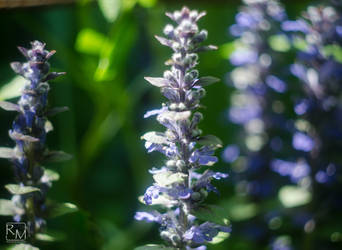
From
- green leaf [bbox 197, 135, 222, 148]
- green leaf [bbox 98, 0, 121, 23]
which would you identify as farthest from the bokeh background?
green leaf [bbox 197, 135, 222, 148]

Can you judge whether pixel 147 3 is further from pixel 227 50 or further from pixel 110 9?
pixel 227 50

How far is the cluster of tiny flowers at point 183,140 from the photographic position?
824 millimetres

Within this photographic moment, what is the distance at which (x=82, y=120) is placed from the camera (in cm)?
187

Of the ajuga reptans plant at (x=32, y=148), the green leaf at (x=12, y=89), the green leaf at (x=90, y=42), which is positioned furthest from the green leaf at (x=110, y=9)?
the ajuga reptans plant at (x=32, y=148)

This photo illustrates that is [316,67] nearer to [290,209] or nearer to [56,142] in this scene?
[290,209]

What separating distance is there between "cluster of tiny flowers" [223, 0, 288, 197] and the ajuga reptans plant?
820mm

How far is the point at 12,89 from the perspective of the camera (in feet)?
3.55

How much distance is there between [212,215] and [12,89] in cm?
62

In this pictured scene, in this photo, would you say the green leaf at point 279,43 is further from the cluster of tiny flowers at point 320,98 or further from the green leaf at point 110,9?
the green leaf at point 110,9

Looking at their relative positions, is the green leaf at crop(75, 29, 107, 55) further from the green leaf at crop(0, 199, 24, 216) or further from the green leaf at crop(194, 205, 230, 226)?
the green leaf at crop(194, 205, 230, 226)

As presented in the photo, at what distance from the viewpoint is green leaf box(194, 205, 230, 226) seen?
0.81 metres

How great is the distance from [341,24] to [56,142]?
3.74ft

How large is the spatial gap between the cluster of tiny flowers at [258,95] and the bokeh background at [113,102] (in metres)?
0.07

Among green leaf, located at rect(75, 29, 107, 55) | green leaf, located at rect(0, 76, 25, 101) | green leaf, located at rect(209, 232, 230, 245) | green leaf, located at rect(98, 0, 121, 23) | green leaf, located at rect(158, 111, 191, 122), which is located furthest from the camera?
green leaf, located at rect(75, 29, 107, 55)
